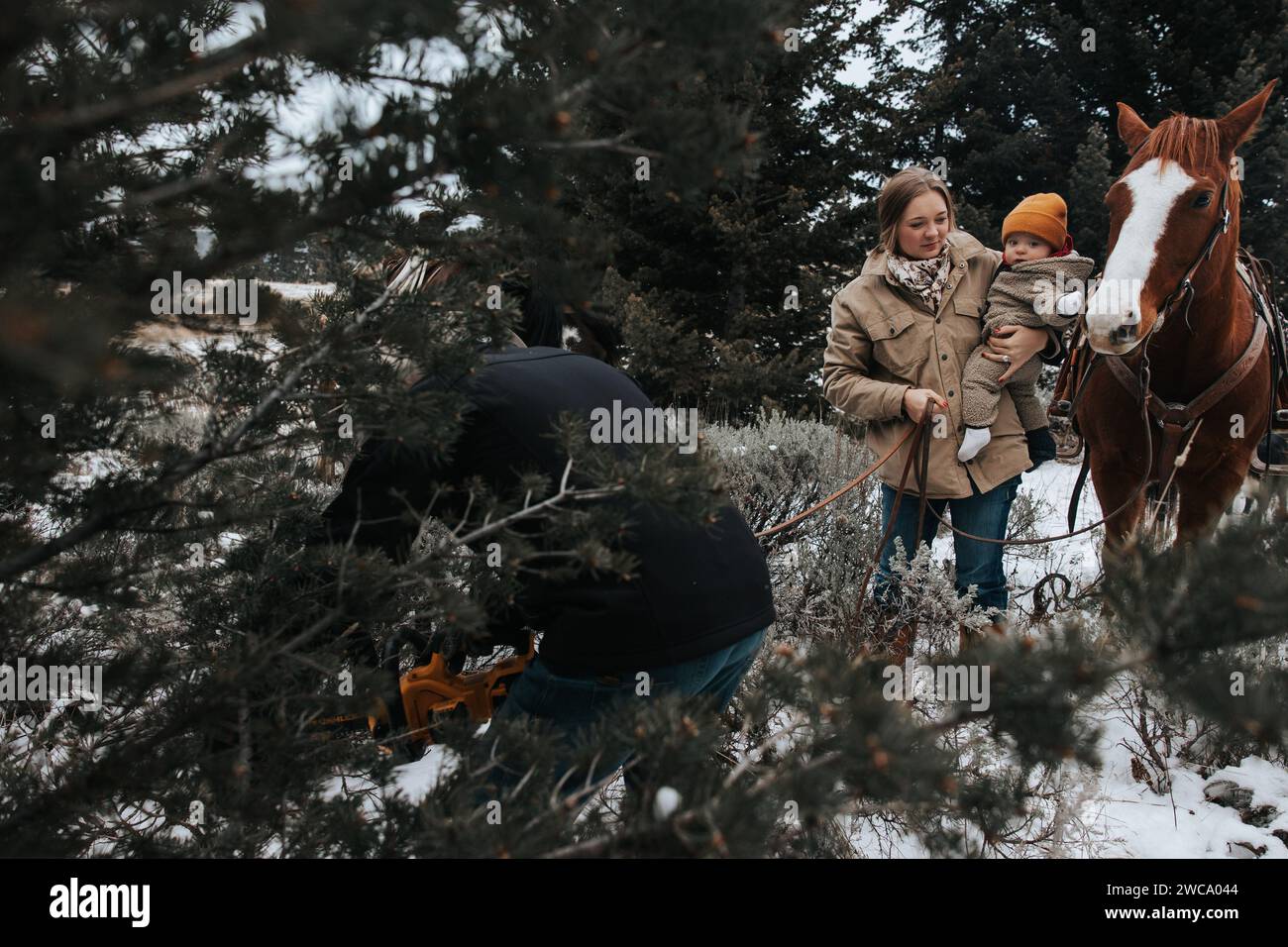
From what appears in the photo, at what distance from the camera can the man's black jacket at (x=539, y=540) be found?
1.55m

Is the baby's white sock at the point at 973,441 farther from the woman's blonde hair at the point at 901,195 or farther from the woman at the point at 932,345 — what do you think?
the woman's blonde hair at the point at 901,195

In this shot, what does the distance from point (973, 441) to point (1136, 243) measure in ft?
2.81

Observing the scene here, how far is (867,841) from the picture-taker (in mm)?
2541

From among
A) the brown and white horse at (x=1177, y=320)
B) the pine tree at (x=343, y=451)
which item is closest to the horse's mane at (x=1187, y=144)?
the brown and white horse at (x=1177, y=320)

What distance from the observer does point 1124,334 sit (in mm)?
2609

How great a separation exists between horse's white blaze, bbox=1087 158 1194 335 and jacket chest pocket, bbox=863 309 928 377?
635mm

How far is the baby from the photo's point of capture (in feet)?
9.90

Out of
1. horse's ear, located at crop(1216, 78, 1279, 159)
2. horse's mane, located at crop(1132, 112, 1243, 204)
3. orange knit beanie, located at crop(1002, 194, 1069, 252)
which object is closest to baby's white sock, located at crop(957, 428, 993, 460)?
orange knit beanie, located at crop(1002, 194, 1069, 252)

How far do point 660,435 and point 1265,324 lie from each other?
126 inches

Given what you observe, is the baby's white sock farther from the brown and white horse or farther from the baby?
the brown and white horse

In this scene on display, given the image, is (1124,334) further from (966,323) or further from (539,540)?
(539,540)

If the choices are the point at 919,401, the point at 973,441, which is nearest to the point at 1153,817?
the point at 973,441

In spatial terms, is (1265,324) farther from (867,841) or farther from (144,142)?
(144,142)

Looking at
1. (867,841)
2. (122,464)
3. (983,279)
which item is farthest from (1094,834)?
(122,464)
